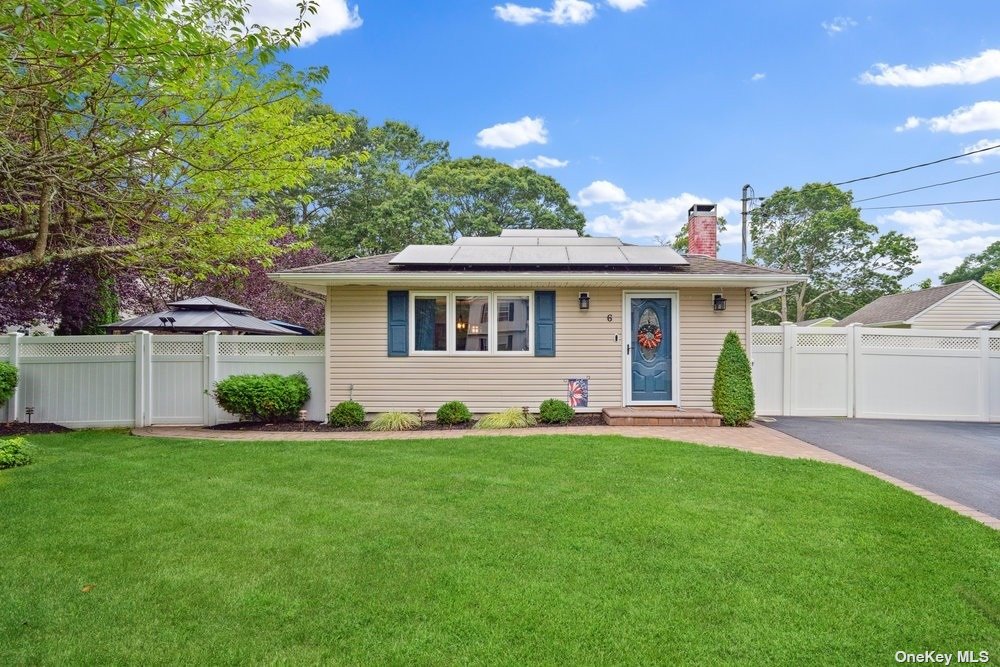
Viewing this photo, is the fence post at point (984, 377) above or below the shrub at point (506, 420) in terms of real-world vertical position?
above

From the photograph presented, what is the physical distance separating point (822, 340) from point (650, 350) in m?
3.28

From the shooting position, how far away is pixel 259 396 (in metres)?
7.68

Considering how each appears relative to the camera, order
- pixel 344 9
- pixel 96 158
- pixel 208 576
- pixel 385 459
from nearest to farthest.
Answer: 1. pixel 208 576
2. pixel 96 158
3. pixel 385 459
4. pixel 344 9

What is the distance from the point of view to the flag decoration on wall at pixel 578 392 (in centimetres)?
845

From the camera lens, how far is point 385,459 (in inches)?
217

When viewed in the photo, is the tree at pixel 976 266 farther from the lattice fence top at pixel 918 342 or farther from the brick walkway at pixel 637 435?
the brick walkway at pixel 637 435

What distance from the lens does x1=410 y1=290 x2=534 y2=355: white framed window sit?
8508mm

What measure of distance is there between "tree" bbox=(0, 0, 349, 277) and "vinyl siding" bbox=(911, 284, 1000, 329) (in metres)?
19.1

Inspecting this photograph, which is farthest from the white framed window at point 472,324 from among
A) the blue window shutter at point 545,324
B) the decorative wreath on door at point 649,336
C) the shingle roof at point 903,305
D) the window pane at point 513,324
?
the shingle roof at point 903,305

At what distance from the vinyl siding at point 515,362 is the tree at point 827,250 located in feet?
65.3

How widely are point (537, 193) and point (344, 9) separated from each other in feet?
46.8

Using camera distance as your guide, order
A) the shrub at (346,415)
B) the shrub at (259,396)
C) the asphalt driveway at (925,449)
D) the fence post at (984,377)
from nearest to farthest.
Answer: the asphalt driveway at (925,449), the shrub at (259,396), the shrub at (346,415), the fence post at (984,377)

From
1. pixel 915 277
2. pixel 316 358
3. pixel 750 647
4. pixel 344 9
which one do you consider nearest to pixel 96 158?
pixel 316 358

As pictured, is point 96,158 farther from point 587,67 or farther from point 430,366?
point 587,67
